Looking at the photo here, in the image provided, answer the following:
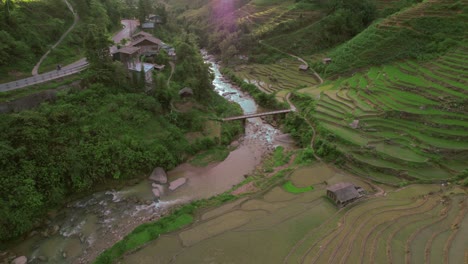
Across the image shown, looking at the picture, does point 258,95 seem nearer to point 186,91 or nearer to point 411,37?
point 186,91

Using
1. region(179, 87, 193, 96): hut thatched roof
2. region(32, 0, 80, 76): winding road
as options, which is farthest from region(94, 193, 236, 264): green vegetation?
region(32, 0, 80, 76): winding road

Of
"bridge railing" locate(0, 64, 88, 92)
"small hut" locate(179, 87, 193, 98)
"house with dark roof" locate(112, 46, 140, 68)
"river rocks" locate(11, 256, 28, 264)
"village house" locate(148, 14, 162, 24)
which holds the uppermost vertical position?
"village house" locate(148, 14, 162, 24)

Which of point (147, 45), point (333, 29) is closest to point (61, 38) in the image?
point (147, 45)

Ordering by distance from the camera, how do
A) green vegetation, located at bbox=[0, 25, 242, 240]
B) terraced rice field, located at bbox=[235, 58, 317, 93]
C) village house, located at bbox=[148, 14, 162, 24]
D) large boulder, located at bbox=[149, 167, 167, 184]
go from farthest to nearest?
village house, located at bbox=[148, 14, 162, 24], terraced rice field, located at bbox=[235, 58, 317, 93], large boulder, located at bbox=[149, 167, 167, 184], green vegetation, located at bbox=[0, 25, 242, 240]

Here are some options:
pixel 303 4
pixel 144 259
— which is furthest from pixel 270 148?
pixel 303 4

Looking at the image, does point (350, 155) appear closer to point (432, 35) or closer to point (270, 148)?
point (270, 148)

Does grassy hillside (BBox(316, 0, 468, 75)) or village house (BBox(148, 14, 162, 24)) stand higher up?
village house (BBox(148, 14, 162, 24))

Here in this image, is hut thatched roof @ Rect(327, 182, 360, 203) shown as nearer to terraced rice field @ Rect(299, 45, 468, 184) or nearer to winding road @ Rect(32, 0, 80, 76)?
terraced rice field @ Rect(299, 45, 468, 184)
